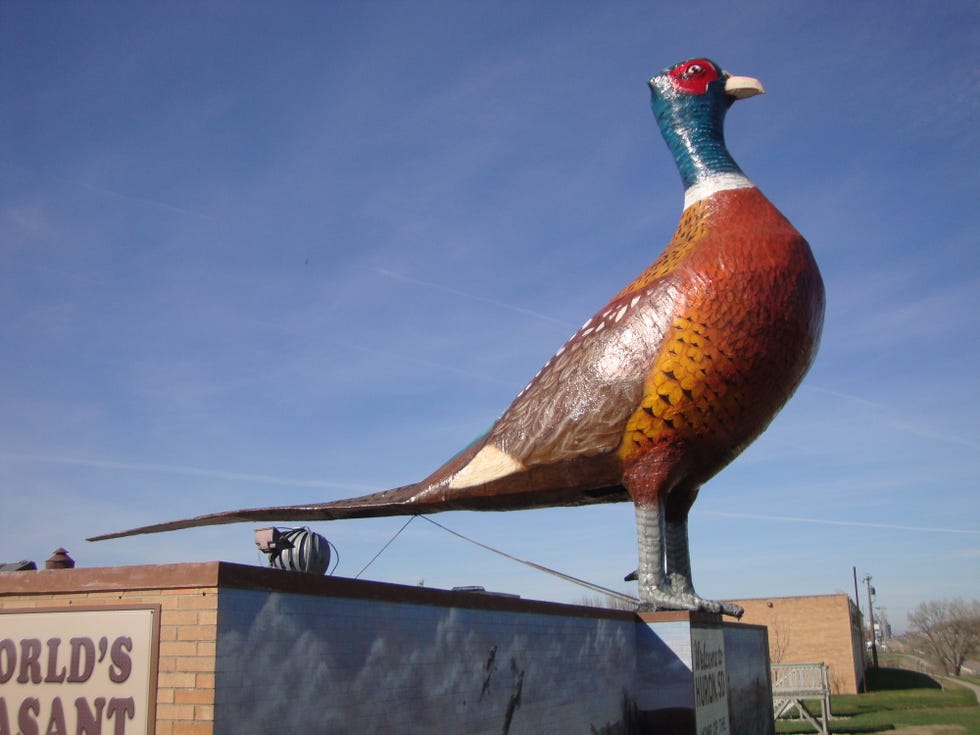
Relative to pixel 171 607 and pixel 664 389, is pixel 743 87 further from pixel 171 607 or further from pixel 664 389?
pixel 171 607

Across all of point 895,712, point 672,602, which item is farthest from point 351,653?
point 895,712

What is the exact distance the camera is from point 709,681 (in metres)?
10.6

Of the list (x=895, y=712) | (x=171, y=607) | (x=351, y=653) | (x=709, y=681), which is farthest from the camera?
(x=895, y=712)

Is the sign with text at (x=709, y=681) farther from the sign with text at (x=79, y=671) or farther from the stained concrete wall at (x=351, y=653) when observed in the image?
the sign with text at (x=79, y=671)

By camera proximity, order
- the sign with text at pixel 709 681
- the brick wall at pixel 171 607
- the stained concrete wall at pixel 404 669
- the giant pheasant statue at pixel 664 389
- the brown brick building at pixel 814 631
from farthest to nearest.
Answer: the brown brick building at pixel 814 631 < the sign with text at pixel 709 681 < the giant pheasant statue at pixel 664 389 < the stained concrete wall at pixel 404 669 < the brick wall at pixel 171 607

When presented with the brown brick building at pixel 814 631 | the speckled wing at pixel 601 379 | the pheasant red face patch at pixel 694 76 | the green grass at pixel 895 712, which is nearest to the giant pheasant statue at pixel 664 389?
the speckled wing at pixel 601 379

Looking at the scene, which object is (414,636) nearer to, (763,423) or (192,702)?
(192,702)

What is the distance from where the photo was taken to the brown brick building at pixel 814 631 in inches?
1260

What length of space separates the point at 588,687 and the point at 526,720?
4.46ft

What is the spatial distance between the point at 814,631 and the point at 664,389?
1045 inches

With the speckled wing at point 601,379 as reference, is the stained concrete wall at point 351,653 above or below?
below

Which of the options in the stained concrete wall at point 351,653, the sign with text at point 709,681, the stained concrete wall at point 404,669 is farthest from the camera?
the sign with text at point 709,681

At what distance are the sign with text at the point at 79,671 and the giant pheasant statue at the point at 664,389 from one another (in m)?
5.14

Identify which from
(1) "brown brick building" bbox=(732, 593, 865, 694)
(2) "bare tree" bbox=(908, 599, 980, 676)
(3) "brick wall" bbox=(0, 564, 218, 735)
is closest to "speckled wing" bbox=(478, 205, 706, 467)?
(3) "brick wall" bbox=(0, 564, 218, 735)
